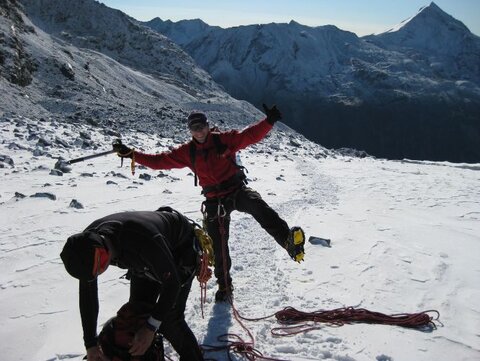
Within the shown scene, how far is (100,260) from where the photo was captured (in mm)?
3006

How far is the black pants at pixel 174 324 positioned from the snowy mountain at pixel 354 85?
12092 centimetres

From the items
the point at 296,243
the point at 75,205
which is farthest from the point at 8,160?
the point at 296,243

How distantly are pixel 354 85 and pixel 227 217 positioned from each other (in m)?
136

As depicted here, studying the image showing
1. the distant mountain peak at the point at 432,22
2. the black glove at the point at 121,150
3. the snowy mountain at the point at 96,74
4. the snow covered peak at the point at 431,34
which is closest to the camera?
the black glove at the point at 121,150

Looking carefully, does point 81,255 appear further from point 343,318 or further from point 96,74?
point 96,74

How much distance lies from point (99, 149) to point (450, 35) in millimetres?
177796

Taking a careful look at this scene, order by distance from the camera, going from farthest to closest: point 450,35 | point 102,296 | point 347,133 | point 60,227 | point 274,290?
point 450,35, point 347,133, point 60,227, point 274,290, point 102,296

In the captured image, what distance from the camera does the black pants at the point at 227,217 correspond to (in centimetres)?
521

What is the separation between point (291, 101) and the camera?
422 feet

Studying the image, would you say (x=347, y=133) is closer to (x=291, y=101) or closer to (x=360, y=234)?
(x=291, y=101)

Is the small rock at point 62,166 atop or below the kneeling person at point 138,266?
below

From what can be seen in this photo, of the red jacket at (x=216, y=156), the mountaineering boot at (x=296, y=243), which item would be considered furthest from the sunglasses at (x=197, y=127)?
the mountaineering boot at (x=296, y=243)

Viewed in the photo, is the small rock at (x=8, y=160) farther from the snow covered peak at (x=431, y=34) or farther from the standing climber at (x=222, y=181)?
the snow covered peak at (x=431, y=34)

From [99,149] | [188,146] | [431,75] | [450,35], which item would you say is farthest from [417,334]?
[450,35]
